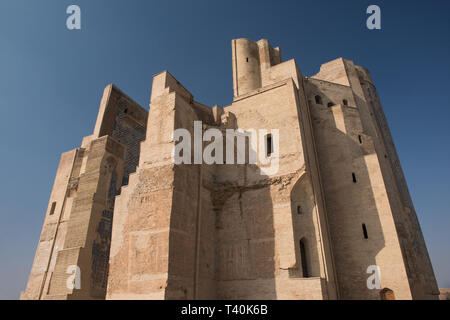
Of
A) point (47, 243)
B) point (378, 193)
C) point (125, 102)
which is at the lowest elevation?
point (47, 243)

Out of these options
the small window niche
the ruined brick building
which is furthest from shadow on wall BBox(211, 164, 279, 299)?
the small window niche

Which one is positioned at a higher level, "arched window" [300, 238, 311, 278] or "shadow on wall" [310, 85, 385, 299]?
"shadow on wall" [310, 85, 385, 299]

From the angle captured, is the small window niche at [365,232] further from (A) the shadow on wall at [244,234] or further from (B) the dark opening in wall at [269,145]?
(B) the dark opening in wall at [269,145]

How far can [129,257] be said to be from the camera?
8.15m

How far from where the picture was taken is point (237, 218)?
1070 centimetres

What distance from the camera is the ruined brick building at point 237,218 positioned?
8.43 m

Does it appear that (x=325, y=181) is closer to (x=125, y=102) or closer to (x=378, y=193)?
(x=378, y=193)

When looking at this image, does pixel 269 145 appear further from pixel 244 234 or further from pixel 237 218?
pixel 244 234

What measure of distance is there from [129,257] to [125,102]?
10.1m

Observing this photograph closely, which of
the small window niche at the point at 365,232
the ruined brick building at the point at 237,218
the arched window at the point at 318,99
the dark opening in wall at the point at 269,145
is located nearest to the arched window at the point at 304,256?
the ruined brick building at the point at 237,218

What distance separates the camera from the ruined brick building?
8430 mm

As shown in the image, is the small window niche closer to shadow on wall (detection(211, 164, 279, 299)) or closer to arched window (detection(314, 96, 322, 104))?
shadow on wall (detection(211, 164, 279, 299))
